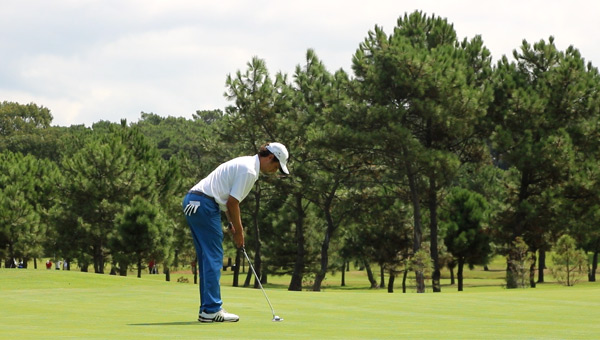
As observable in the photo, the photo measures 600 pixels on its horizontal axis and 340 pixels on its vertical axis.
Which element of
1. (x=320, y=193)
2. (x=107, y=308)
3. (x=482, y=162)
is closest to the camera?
(x=107, y=308)

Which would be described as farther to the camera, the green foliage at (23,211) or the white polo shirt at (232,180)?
the green foliage at (23,211)

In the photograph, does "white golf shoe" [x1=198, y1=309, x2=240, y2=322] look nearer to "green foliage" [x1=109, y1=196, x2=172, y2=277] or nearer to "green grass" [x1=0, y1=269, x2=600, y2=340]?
"green grass" [x1=0, y1=269, x2=600, y2=340]

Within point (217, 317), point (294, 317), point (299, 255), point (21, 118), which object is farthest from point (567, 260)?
point (21, 118)

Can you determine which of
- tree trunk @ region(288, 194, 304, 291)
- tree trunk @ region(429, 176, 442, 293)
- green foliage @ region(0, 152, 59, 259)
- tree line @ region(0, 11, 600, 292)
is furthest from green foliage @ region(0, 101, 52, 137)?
tree trunk @ region(429, 176, 442, 293)

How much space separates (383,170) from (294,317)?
107 feet

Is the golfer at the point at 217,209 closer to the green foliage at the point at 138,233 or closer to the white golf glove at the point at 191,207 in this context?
the white golf glove at the point at 191,207

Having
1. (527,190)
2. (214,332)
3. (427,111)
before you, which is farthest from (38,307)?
(527,190)

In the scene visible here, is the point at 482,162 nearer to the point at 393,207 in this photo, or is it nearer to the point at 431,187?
the point at 431,187

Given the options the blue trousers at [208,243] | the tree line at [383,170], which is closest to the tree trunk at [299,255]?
the tree line at [383,170]

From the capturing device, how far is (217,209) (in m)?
9.09

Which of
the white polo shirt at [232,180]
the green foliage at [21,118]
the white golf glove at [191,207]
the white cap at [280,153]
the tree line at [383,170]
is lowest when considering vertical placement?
the white golf glove at [191,207]

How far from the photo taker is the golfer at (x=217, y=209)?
28.8 ft

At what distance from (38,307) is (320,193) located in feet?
116

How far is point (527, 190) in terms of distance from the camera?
1654 inches
